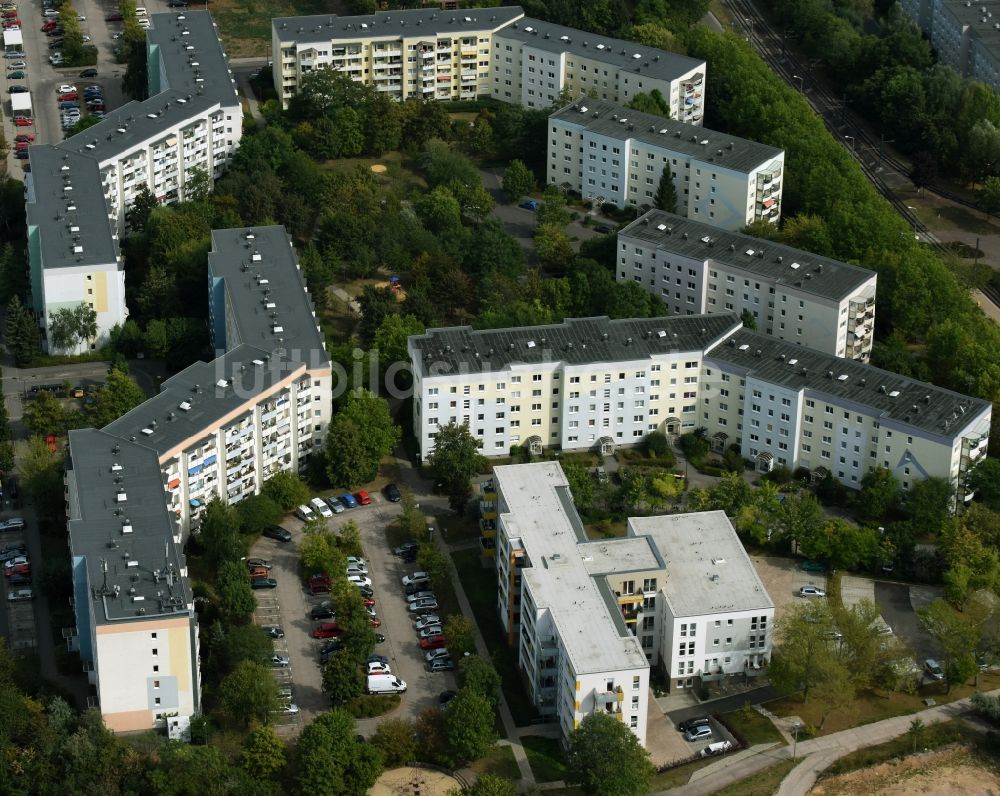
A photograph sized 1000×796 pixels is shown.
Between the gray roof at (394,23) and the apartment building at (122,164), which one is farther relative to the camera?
the gray roof at (394,23)

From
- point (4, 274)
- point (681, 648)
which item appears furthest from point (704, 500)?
point (4, 274)

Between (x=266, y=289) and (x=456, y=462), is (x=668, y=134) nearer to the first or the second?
(x=266, y=289)

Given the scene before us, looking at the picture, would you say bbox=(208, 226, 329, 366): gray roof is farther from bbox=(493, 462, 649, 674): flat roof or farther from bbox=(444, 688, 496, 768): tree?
bbox=(444, 688, 496, 768): tree

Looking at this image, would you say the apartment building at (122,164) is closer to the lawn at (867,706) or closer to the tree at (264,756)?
the tree at (264,756)

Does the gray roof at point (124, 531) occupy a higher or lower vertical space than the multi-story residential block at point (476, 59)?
lower

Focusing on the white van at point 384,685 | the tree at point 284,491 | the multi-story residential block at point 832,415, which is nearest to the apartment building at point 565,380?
the multi-story residential block at point 832,415

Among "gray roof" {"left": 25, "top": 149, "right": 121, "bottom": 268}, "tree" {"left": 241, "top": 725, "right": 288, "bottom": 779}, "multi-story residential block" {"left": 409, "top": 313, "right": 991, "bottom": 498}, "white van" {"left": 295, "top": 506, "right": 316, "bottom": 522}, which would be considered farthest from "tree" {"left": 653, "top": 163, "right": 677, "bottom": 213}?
"tree" {"left": 241, "top": 725, "right": 288, "bottom": 779}

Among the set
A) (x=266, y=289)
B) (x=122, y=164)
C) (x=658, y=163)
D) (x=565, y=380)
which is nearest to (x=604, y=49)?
(x=658, y=163)

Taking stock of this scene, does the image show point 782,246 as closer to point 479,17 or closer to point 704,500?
point 704,500
